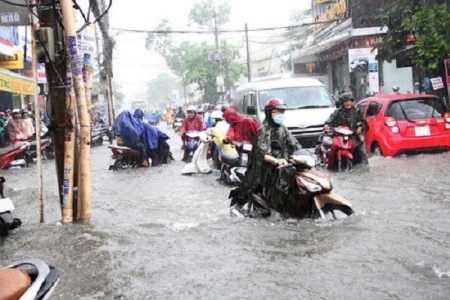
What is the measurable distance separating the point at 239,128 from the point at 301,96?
3.89 metres

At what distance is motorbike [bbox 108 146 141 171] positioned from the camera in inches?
532

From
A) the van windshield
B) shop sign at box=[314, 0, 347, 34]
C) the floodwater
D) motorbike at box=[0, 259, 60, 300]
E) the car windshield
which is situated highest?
shop sign at box=[314, 0, 347, 34]

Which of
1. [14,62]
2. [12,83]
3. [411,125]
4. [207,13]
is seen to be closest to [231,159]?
[411,125]

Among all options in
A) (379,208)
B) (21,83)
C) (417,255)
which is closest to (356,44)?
(21,83)

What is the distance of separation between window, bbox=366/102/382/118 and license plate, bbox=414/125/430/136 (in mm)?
847

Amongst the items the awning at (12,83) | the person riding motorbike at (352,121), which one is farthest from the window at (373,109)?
the awning at (12,83)

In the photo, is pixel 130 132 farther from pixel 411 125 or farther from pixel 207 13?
pixel 207 13

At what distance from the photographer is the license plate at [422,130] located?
11406mm

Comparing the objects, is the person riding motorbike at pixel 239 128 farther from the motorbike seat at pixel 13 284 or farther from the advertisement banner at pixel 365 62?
the advertisement banner at pixel 365 62

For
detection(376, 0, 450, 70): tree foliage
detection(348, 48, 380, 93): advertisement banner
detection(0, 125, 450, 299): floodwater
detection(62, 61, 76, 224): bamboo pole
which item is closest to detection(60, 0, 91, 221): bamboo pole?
detection(62, 61, 76, 224): bamboo pole

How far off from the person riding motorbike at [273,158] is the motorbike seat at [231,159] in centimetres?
254

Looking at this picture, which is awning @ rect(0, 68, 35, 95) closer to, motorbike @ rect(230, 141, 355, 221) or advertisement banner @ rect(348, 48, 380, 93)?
advertisement banner @ rect(348, 48, 380, 93)

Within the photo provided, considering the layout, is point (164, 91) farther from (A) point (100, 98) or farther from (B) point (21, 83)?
(B) point (21, 83)

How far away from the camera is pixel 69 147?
6.80 metres
